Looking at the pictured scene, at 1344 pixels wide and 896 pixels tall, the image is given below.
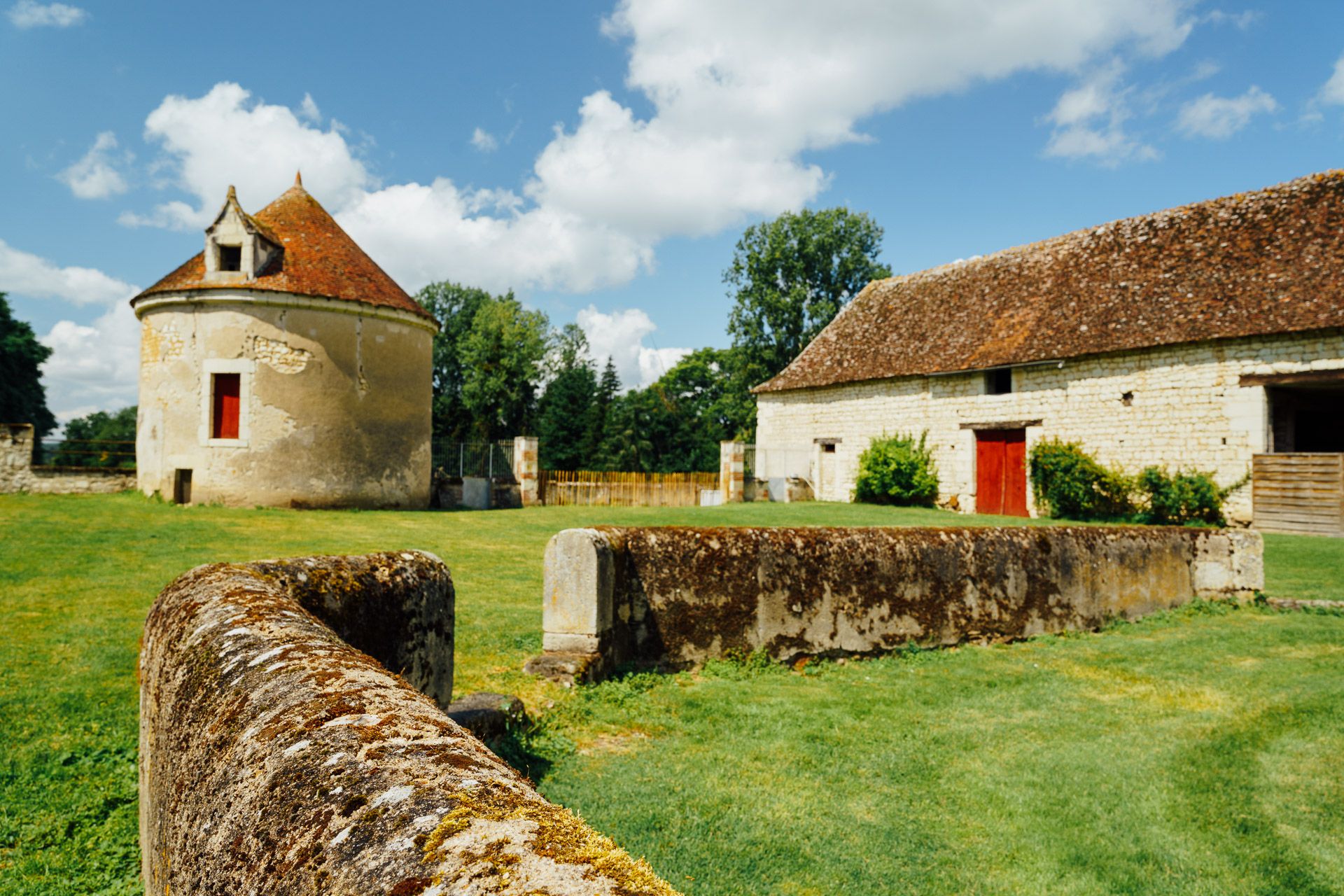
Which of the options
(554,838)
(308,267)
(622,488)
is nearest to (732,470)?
(622,488)

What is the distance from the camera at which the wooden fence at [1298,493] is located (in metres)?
15.1

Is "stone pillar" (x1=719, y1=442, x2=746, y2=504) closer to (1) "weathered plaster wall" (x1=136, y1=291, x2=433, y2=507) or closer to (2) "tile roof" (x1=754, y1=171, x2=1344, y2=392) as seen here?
(2) "tile roof" (x1=754, y1=171, x2=1344, y2=392)

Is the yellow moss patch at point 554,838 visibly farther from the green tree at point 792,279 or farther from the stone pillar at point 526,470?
the green tree at point 792,279

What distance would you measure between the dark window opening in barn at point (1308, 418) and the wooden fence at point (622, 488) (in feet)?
47.3

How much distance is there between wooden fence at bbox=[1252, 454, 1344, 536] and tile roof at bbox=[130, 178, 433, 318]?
18.9 m

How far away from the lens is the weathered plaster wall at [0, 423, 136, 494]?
61.9ft

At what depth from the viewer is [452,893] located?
0.95 metres

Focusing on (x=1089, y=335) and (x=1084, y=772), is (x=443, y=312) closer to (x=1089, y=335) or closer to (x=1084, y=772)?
(x=1089, y=335)

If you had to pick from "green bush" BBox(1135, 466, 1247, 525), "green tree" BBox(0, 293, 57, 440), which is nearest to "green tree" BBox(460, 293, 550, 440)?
"green tree" BBox(0, 293, 57, 440)

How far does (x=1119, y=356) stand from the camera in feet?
59.6

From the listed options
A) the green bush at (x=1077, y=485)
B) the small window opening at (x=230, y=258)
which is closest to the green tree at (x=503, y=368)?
the small window opening at (x=230, y=258)

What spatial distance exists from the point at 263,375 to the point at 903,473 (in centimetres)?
1643

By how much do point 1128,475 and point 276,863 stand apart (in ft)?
65.9

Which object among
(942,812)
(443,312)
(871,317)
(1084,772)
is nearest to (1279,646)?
(1084,772)
